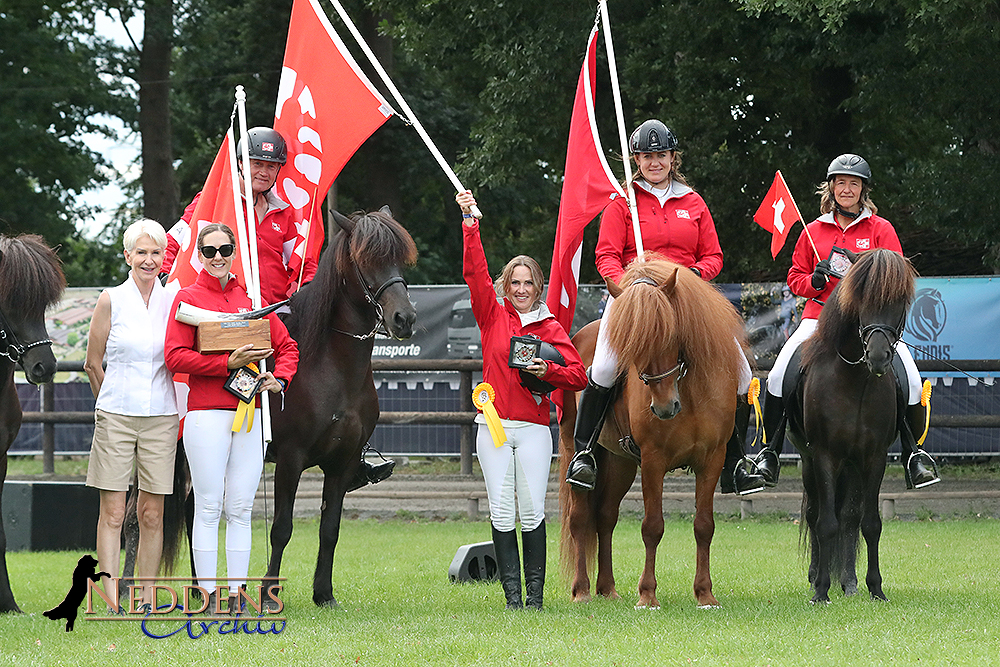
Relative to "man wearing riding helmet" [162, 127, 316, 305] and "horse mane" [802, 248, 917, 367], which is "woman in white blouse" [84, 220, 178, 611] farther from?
"horse mane" [802, 248, 917, 367]

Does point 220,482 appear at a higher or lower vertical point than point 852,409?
lower

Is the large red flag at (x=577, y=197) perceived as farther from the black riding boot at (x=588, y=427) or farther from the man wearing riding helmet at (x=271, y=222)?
the man wearing riding helmet at (x=271, y=222)

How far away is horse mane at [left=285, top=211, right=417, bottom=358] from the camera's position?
704 cm

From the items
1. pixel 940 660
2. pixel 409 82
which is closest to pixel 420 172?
pixel 409 82

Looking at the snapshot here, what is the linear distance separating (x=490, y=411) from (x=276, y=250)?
81.0 inches

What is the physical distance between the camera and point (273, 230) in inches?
315

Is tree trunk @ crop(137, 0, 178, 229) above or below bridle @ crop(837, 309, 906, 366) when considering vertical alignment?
above

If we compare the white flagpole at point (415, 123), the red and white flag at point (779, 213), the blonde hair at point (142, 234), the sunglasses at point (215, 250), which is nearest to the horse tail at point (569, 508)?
the white flagpole at point (415, 123)

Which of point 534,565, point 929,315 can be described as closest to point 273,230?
point 534,565

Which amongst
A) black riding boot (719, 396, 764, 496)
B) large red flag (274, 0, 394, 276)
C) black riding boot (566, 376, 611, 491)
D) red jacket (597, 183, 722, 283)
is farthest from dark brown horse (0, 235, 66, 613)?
black riding boot (719, 396, 764, 496)

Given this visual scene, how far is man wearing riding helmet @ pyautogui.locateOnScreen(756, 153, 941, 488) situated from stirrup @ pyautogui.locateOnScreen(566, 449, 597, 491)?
4.11 ft

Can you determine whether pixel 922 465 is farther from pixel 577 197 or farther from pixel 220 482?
pixel 220 482

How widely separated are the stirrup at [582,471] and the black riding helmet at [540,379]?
2.14ft

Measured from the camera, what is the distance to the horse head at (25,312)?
273 inches
